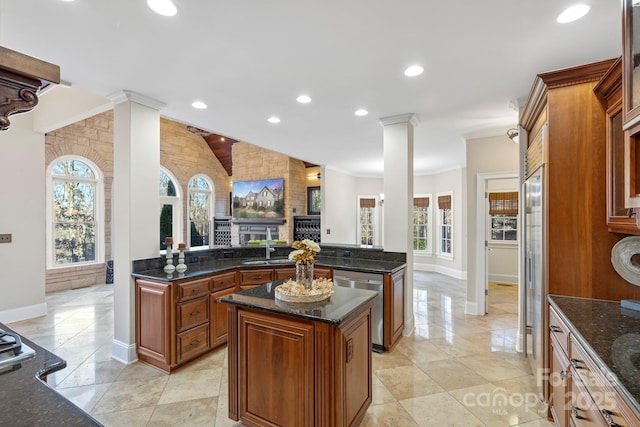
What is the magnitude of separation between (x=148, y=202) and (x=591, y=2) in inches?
151

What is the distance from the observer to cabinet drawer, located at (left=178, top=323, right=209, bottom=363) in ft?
9.05

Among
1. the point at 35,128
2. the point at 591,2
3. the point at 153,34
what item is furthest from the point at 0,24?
the point at 591,2

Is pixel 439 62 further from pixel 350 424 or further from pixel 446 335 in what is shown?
pixel 446 335

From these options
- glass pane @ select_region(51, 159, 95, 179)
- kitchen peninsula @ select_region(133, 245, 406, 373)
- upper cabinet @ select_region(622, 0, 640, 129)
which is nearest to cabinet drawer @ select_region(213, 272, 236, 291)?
kitchen peninsula @ select_region(133, 245, 406, 373)

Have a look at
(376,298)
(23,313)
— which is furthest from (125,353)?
(376,298)

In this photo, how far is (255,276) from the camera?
11.5 ft

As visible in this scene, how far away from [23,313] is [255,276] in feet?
11.4

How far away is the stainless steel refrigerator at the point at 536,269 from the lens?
7.07 feet

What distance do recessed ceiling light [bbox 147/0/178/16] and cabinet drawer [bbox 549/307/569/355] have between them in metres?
2.96

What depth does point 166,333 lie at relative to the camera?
8.79 feet

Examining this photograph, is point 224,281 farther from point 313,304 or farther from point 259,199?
point 259,199

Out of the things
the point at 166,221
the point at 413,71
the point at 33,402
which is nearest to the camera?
the point at 33,402

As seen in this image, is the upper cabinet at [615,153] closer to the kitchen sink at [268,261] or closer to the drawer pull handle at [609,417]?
the drawer pull handle at [609,417]

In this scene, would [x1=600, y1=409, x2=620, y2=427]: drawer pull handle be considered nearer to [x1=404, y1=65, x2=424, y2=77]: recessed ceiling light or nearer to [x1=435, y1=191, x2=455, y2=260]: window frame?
[x1=404, y1=65, x2=424, y2=77]: recessed ceiling light
